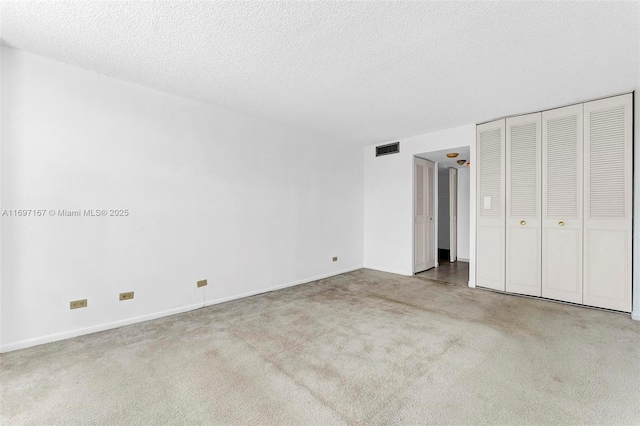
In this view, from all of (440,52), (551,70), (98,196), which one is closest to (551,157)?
(551,70)

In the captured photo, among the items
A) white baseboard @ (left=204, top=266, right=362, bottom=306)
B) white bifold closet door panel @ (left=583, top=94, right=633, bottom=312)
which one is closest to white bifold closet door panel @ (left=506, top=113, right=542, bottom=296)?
white bifold closet door panel @ (left=583, top=94, right=633, bottom=312)

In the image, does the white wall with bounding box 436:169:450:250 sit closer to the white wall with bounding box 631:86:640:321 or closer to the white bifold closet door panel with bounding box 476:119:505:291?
the white bifold closet door panel with bounding box 476:119:505:291

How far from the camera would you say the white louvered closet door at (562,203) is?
3.62 metres

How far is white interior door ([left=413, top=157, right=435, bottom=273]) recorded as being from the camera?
18.1 feet

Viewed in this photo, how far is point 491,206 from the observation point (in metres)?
4.34

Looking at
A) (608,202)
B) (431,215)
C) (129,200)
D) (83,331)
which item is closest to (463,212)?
(431,215)

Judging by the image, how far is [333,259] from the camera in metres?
5.47

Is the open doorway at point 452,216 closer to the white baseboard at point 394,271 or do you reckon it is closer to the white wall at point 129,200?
the white baseboard at point 394,271

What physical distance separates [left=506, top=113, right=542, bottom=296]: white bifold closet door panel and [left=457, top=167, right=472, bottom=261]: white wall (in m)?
2.72

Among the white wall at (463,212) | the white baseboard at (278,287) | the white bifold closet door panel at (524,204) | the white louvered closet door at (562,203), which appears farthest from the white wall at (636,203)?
the white baseboard at (278,287)

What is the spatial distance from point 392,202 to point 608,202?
3.09 metres

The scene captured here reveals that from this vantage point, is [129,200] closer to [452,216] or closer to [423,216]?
[423,216]

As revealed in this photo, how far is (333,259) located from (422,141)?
2.87 m

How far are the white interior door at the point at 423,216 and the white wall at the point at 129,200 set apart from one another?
2417 millimetres
